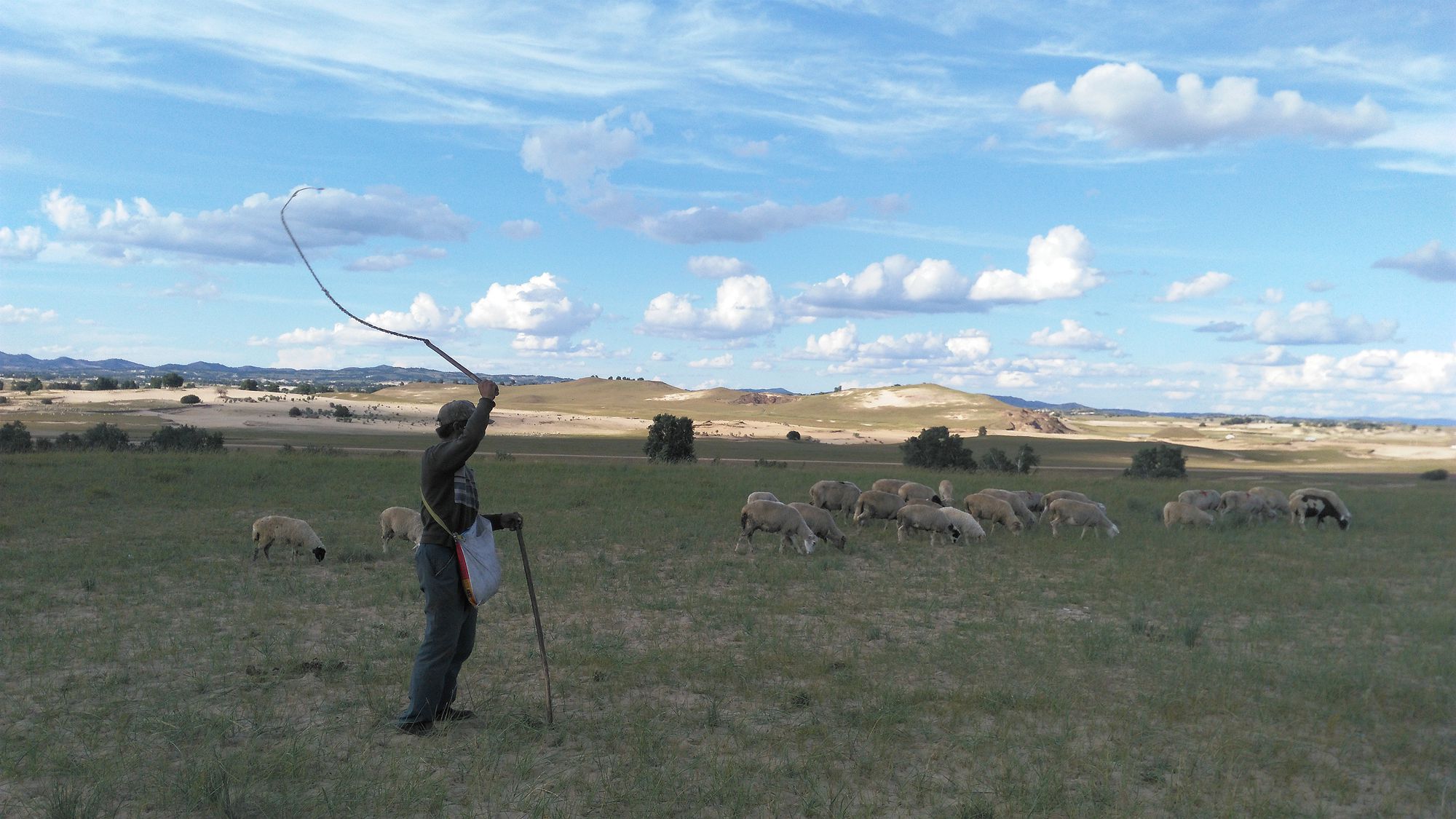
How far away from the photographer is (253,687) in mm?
7250

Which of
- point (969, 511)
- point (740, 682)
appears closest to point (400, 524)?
point (740, 682)

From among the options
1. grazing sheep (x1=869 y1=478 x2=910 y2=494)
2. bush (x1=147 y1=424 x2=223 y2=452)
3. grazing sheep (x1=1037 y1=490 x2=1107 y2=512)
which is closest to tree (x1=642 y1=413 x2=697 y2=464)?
bush (x1=147 y1=424 x2=223 y2=452)

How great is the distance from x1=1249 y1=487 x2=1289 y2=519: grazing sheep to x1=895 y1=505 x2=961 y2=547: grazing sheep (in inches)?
377

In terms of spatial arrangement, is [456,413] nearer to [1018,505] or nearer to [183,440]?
[1018,505]

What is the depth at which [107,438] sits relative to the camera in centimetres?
3528

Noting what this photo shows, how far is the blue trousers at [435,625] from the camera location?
20.1 feet

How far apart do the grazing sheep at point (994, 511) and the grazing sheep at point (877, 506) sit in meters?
1.61

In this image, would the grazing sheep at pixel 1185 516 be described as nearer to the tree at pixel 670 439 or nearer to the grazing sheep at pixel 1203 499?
the grazing sheep at pixel 1203 499

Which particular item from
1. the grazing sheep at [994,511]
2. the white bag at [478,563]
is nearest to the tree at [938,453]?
the grazing sheep at [994,511]

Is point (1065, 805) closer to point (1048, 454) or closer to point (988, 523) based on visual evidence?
point (988, 523)

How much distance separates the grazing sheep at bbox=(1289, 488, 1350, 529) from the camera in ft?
64.4

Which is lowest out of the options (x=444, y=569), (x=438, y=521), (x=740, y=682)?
(x=740, y=682)

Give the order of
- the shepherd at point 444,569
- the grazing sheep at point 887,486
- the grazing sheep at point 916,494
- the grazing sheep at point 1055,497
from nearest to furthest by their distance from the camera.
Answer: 1. the shepherd at point 444,569
2. the grazing sheep at point 916,494
3. the grazing sheep at point 1055,497
4. the grazing sheep at point 887,486

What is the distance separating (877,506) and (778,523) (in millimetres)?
3605
